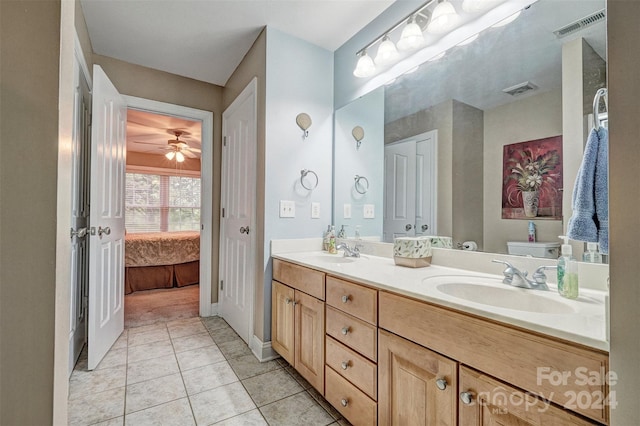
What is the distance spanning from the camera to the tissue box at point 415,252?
5.00ft

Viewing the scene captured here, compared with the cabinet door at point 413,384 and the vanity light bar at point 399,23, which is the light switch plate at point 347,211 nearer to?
the vanity light bar at point 399,23

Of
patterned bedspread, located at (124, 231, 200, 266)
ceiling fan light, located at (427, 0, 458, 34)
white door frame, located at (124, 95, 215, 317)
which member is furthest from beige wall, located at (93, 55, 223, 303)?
ceiling fan light, located at (427, 0, 458, 34)

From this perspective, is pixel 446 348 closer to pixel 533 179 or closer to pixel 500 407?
pixel 500 407

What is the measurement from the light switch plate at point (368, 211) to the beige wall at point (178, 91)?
5.44 feet

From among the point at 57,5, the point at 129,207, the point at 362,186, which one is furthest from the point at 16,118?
the point at 129,207

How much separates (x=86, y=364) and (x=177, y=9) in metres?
2.49

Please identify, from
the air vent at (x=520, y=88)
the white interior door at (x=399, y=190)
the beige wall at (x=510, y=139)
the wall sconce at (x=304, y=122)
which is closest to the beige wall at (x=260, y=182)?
the wall sconce at (x=304, y=122)

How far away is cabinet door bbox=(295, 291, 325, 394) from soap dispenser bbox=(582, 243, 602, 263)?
44.0 inches

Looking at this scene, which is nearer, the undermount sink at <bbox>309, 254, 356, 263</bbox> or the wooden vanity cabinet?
the wooden vanity cabinet

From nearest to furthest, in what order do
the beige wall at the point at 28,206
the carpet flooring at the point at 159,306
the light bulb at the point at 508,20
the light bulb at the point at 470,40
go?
the beige wall at the point at 28,206
the light bulb at the point at 508,20
the light bulb at the point at 470,40
the carpet flooring at the point at 159,306

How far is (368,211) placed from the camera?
2.17 m

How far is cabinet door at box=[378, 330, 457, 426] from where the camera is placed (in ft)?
2.97

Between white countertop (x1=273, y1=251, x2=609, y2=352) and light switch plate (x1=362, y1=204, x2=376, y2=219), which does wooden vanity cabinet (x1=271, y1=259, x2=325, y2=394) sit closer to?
white countertop (x1=273, y1=251, x2=609, y2=352)

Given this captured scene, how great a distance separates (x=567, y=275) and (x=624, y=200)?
0.52 m
